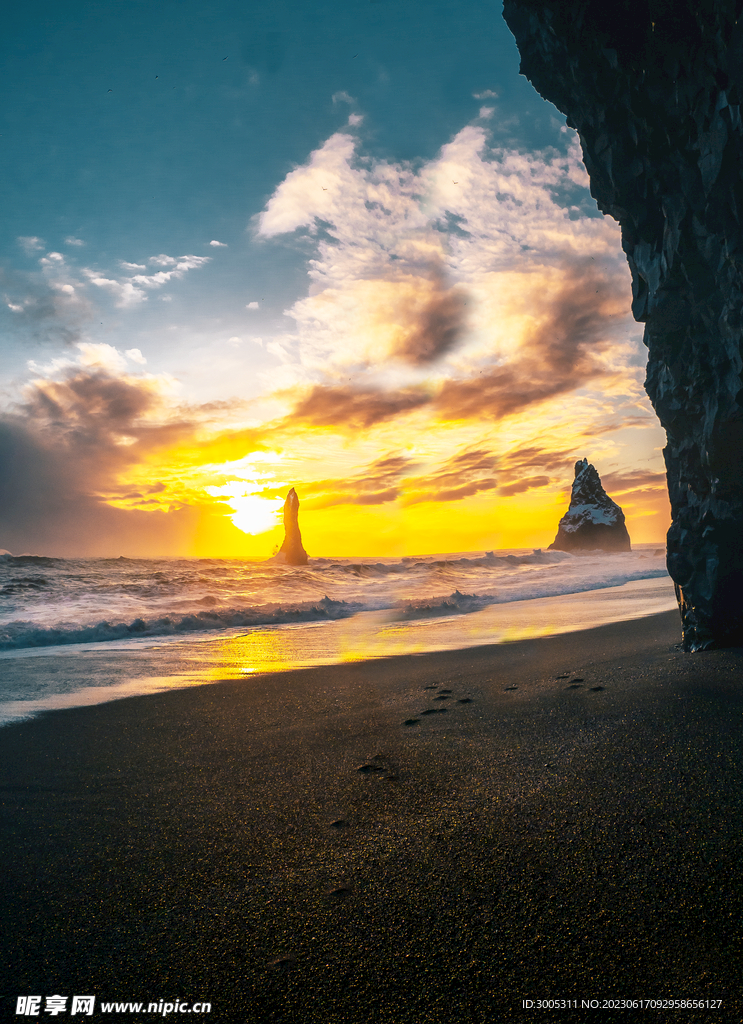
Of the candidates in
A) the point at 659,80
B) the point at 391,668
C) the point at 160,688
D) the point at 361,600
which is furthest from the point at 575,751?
the point at 361,600

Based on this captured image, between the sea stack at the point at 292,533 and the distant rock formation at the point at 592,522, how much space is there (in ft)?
95.9

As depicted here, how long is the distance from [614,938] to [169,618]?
11810 mm

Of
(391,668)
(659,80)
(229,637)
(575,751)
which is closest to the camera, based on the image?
(575,751)

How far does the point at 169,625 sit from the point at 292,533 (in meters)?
43.3

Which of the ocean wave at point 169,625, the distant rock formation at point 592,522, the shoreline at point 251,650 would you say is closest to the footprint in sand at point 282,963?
the shoreline at point 251,650

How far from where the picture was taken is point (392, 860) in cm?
219

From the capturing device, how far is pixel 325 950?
1.69 meters

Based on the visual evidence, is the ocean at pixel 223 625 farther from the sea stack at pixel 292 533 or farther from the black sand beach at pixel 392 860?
the sea stack at pixel 292 533

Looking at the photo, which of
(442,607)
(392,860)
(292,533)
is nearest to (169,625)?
(442,607)

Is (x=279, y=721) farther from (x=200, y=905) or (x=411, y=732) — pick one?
(x=200, y=905)

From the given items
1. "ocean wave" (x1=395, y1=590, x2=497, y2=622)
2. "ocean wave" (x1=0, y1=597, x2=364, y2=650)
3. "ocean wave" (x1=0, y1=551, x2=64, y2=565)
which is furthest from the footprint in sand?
"ocean wave" (x1=0, y1=551, x2=64, y2=565)

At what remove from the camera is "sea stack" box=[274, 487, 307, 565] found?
54094mm

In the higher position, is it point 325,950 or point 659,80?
point 659,80

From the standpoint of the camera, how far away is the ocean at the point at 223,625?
22.5 ft
